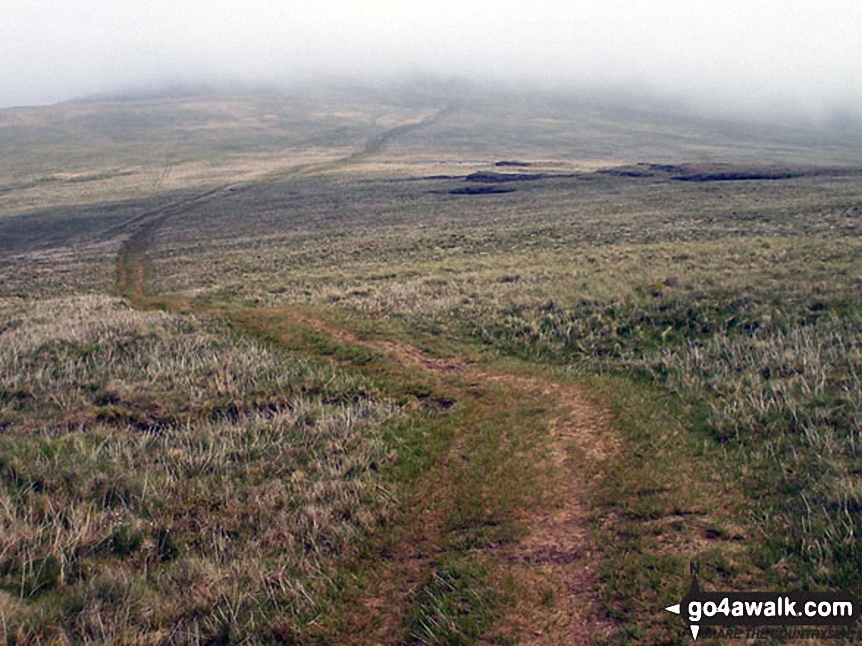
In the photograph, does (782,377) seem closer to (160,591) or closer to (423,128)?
(160,591)

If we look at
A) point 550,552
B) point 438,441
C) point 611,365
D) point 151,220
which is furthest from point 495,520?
point 151,220

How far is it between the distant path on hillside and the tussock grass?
13177mm

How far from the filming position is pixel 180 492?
338 inches

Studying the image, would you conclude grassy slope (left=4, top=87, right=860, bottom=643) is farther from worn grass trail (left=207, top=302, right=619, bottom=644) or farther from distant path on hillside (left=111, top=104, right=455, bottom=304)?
distant path on hillside (left=111, top=104, right=455, bottom=304)

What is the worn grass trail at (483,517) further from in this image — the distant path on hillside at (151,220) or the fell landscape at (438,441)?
the distant path on hillside at (151,220)

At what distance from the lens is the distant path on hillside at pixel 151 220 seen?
30.4 m

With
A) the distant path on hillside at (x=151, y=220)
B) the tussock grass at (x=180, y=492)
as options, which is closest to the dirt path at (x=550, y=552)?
the tussock grass at (x=180, y=492)

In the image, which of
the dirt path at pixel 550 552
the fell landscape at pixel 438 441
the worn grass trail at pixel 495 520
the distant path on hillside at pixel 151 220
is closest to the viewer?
the dirt path at pixel 550 552

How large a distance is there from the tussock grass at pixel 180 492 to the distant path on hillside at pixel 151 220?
13177mm

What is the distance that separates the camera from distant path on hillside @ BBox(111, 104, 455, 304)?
3038 cm

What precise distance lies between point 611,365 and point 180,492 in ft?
32.2

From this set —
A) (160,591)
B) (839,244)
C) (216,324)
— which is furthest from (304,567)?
(839,244)

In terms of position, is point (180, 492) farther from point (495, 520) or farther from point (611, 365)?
point (611, 365)

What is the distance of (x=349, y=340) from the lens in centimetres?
1653
